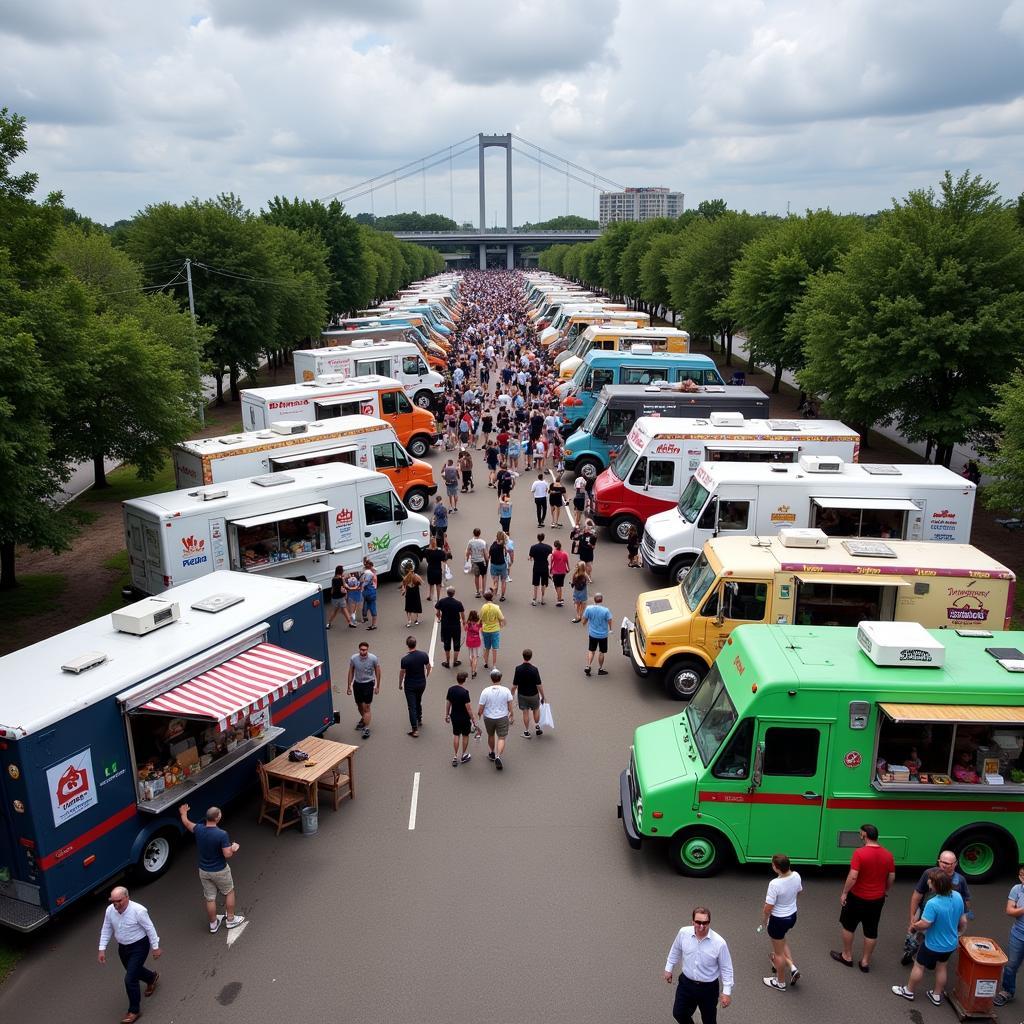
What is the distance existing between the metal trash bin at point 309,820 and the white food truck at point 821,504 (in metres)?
7.94

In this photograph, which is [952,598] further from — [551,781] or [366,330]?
[366,330]

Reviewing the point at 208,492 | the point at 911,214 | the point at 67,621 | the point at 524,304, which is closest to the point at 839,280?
the point at 911,214

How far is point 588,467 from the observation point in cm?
2684

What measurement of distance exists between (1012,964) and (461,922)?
5236 mm

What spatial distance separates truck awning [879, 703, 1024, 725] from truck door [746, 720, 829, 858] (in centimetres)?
74

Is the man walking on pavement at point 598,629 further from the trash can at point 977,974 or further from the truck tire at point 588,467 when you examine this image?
the truck tire at point 588,467

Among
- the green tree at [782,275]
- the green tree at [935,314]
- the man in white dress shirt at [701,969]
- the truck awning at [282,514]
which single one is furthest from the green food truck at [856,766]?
the green tree at [782,275]

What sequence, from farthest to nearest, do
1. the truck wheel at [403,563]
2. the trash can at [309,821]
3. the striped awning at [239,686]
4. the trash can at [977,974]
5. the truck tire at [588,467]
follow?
the truck tire at [588,467] → the truck wheel at [403,563] → the trash can at [309,821] → the striped awning at [239,686] → the trash can at [977,974]

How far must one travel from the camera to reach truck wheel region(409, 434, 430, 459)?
30.9m

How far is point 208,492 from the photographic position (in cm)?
1694

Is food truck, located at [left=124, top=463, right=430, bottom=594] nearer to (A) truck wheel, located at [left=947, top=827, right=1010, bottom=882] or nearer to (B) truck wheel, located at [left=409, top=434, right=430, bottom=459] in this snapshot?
(B) truck wheel, located at [left=409, top=434, right=430, bottom=459]

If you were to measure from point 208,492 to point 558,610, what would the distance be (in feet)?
23.6

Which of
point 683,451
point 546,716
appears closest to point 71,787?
point 546,716

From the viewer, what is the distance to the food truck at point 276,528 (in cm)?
1608
